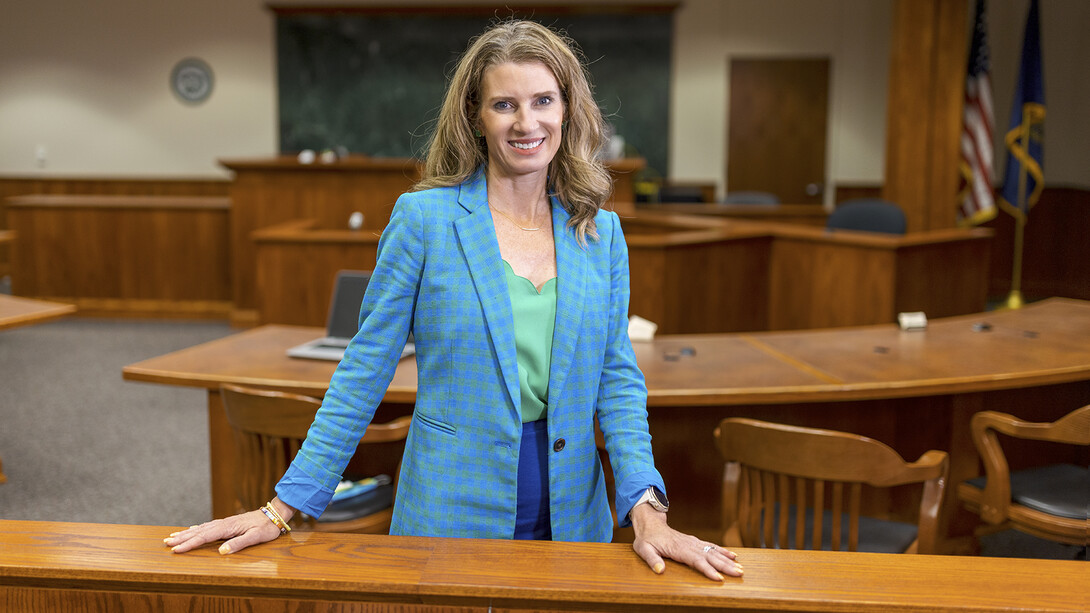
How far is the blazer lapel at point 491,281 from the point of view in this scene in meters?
1.35

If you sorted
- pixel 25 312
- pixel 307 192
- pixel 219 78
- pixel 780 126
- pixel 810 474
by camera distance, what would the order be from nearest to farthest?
pixel 810 474 → pixel 25 312 → pixel 307 192 → pixel 780 126 → pixel 219 78

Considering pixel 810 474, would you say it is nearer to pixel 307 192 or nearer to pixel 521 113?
pixel 521 113

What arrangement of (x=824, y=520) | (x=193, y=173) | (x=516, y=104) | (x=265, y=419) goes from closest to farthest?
1. (x=516, y=104)
2. (x=265, y=419)
3. (x=824, y=520)
4. (x=193, y=173)

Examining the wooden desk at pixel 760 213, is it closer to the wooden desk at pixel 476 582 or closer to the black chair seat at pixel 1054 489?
the black chair seat at pixel 1054 489

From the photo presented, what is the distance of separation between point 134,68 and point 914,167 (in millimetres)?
7964

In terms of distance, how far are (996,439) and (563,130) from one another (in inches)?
69.4

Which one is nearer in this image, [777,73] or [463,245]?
[463,245]

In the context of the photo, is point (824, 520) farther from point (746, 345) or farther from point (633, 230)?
point (633, 230)

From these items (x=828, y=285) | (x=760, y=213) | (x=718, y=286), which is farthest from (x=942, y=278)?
(x=760, y=213)

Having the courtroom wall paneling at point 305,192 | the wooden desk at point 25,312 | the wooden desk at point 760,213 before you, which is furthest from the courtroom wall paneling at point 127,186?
the wooden desk at point 25,312

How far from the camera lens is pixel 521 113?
1347 mm

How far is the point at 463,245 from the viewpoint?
1.36 metres

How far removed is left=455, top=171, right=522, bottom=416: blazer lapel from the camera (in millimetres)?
1346

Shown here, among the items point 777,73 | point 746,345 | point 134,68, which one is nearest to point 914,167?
point 777,73
